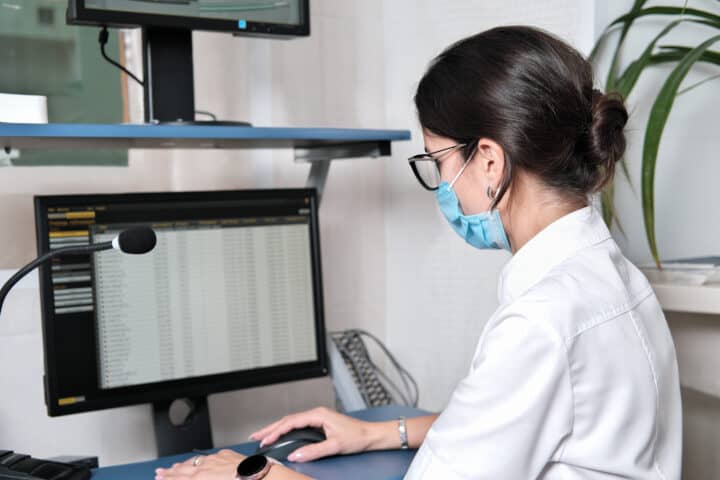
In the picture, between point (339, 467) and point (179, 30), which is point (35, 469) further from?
point (179, 30)

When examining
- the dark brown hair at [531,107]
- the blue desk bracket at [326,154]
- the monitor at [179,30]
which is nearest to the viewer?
the dark brown hair at [531,107]

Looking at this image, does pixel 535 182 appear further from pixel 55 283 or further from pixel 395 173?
pixel 395 173

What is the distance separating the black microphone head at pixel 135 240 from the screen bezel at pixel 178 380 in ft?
1.01

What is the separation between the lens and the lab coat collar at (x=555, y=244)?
113cm

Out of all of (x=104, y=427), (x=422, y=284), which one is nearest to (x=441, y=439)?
(x=104, y=427)

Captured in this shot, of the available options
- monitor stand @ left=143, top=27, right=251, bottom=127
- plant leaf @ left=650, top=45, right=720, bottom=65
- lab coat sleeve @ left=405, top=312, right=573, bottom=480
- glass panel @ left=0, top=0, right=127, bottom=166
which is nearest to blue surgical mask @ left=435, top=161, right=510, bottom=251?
lab coat sleeve @ left=405, top=312, right=573, bottom=480

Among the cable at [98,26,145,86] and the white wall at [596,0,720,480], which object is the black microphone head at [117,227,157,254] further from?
the white wall at [596,0,720,480]

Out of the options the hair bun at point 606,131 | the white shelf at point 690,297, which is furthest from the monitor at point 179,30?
the white shelf at point 690,297

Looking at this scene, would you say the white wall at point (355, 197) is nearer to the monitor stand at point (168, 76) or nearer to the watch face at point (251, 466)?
the monitor stand at point (168, 76)

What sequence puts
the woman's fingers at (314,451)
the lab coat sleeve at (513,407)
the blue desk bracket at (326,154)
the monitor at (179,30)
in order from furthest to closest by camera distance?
the blue desk bracket at (326,154), the monitor at (179,30), the woman's fingers at (314,451), the lab coat sleeve at (513,407)

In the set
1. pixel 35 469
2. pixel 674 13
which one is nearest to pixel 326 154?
pixel 674 13

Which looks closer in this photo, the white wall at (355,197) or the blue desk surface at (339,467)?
the blue desk surface at (339,467)

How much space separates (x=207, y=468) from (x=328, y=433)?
0.21 metres

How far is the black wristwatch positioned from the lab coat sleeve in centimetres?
29
